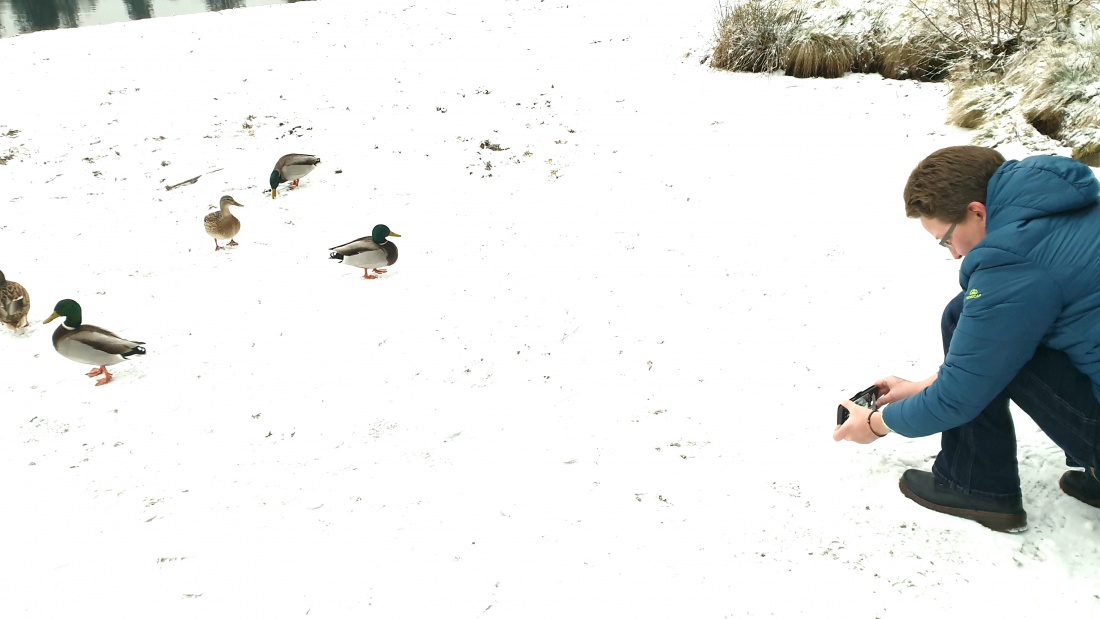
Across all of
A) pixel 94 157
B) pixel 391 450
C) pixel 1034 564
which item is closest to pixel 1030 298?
pixel 1034 564

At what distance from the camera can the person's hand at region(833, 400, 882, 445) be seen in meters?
3.39

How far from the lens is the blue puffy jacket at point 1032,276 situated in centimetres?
264

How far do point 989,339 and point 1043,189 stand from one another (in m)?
0.66

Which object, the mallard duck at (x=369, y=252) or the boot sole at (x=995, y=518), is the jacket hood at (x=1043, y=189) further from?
the mallard duck at (x=369, y=252)

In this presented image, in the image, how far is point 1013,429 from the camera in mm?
3137

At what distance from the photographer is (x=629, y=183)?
947 cm

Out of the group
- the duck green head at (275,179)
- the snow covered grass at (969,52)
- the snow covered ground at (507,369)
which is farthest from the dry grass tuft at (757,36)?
the duck green head at (275,179)

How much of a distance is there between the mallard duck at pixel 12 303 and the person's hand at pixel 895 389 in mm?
8395

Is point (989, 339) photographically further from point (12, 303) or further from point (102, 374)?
point (12, 303)

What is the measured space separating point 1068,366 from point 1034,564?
109cm

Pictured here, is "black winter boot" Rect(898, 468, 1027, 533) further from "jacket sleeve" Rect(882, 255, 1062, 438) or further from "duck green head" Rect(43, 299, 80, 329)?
"duck green head" Rect(43, 299, 80, 329)

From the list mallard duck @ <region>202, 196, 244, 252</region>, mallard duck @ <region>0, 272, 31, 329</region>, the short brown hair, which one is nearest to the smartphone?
the short brown hair

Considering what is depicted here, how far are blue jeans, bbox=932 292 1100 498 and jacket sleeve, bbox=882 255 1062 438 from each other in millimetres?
152

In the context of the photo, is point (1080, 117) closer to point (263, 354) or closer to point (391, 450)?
point (391, 450)
